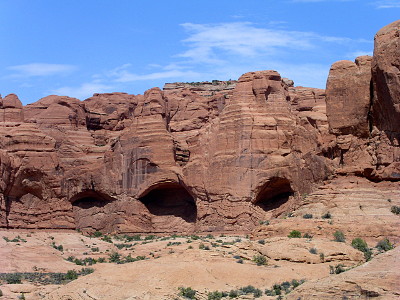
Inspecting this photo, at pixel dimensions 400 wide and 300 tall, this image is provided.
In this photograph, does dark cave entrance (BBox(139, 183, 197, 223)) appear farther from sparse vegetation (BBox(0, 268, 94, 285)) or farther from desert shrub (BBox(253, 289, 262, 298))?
desert shrub (BBox(253, 289, 262, 298))

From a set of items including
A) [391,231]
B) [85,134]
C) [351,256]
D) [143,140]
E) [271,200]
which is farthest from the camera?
[85,134]

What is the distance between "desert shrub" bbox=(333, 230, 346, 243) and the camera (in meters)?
36.7

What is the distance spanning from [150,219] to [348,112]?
20935 millimetres

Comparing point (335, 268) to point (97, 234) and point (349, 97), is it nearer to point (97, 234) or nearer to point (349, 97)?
point (349, 97)

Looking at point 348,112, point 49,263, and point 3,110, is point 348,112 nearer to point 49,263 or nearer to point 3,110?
point 49,263

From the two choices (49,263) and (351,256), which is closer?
(351,256)

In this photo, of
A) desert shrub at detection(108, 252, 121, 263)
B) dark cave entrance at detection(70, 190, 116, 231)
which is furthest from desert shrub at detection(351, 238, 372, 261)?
dark cave entrance at detection(70, 190, 116, 231)

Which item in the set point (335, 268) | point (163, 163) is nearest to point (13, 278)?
point (335, 268)

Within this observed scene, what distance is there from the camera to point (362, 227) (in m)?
38.2

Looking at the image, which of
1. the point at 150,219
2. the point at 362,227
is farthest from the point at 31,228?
the point at 362,227

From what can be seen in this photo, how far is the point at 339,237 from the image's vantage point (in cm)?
3697

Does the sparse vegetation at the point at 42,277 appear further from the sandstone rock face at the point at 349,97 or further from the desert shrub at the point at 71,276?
the sandstone rock face at the point at 349,97

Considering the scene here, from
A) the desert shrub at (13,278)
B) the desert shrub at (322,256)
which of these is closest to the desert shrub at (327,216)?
the desert shrub at (322,256)

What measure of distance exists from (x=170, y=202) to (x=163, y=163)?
3.78 m
